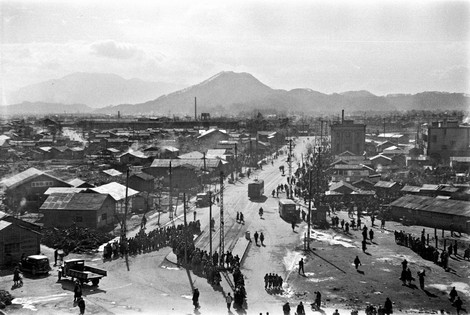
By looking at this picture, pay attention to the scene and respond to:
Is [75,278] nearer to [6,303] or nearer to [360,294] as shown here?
[6,303]

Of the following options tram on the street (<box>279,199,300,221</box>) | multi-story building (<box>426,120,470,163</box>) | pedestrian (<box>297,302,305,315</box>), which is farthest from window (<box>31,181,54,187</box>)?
multi-story building (<box>426,120,470,163</box>)

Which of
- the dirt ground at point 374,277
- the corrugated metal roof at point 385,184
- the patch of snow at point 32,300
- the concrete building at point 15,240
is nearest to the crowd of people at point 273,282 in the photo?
the dirt ground at point 374,277

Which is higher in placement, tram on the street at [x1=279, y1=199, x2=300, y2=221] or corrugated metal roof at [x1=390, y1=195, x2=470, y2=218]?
corrugated metal roof at [x1=390, y1=195, x2=470, y2=218]

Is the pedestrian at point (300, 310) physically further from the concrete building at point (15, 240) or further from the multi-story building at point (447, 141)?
the multi-story building at point (447, 141)

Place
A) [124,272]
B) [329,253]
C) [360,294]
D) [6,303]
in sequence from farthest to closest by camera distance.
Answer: [329,253], [124,272], [360,294], [6,303]

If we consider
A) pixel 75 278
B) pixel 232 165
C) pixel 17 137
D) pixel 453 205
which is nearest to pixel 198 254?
pixel 75 278

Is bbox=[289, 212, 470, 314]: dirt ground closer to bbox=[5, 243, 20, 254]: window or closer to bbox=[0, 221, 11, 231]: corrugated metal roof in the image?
bbox=[5, 243, 20, 254]: window
